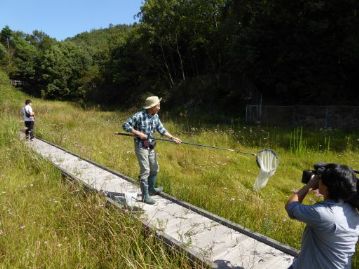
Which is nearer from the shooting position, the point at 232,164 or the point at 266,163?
the point at 266,163

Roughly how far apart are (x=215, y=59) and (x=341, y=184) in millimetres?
29609

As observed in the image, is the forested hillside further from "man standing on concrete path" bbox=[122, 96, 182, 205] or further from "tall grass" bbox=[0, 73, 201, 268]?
"tall grass" bbox=[0, 73, 201, 268]

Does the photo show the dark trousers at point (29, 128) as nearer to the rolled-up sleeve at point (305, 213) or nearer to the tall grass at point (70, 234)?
the tall grass at point (70, 234)

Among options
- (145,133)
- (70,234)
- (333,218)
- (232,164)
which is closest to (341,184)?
(333,218)

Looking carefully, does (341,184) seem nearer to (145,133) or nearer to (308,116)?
(145,133)

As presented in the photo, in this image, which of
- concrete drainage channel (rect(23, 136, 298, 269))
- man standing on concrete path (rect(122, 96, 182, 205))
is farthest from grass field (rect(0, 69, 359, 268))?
man standing on concrete path (rect(122, 96, 182, 205))

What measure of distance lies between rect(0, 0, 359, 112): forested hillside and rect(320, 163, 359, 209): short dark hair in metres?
16.0

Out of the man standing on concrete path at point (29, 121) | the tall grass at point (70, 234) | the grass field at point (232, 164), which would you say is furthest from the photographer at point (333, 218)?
the man standing on concrete path at point (29, 121)

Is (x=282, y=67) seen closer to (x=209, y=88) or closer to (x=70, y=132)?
(x=209, y=88)

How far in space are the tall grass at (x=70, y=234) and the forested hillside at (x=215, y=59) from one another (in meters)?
15.4

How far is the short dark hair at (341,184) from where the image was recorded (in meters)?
3.14

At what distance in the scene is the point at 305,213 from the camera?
319cm

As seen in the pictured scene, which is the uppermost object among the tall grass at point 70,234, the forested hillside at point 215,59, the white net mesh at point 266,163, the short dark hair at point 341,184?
the forested hillside at point 215,59

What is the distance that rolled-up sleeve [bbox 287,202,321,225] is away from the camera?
3.12m
